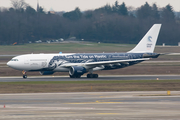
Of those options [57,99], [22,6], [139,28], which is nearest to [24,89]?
[57,99]

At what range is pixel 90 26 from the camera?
129250 mm

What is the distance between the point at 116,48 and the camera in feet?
384

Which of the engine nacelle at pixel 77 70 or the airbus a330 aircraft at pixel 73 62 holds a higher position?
the airbus a330 aircraft at pixel 73 62

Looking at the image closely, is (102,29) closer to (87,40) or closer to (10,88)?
(87,40)

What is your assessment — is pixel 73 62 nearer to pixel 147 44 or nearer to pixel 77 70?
pixel 77 70

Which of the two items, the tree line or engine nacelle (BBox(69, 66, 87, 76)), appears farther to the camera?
the tree line

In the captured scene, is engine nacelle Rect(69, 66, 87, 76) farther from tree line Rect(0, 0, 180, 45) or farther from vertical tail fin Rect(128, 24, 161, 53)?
tree line Rect(0, 0, 180, 45)

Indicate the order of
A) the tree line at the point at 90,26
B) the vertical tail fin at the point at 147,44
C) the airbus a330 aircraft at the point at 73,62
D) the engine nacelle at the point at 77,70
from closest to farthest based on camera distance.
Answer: the engine nacelle at the point at 77,70
the airbus a330 aircraft at the point at 73,62
the vertical tail fin at the point at 147,44
the tree line at the point at 90,26

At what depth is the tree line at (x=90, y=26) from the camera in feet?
405

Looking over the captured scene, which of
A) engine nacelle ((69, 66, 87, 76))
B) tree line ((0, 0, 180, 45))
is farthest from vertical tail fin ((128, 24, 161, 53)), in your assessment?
tree line ((0, 0, 180, 45))

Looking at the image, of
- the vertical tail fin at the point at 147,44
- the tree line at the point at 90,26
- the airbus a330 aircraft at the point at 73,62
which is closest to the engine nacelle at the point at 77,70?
the airbus a330 aircraft at the point at 73,62

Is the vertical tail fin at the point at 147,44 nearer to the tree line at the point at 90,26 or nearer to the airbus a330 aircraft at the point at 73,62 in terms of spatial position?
the airbus a330 aircraft at the point at 73,62

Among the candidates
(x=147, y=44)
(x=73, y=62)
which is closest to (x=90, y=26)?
(x=147, y=44)

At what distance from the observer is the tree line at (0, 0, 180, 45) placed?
123500 mm
